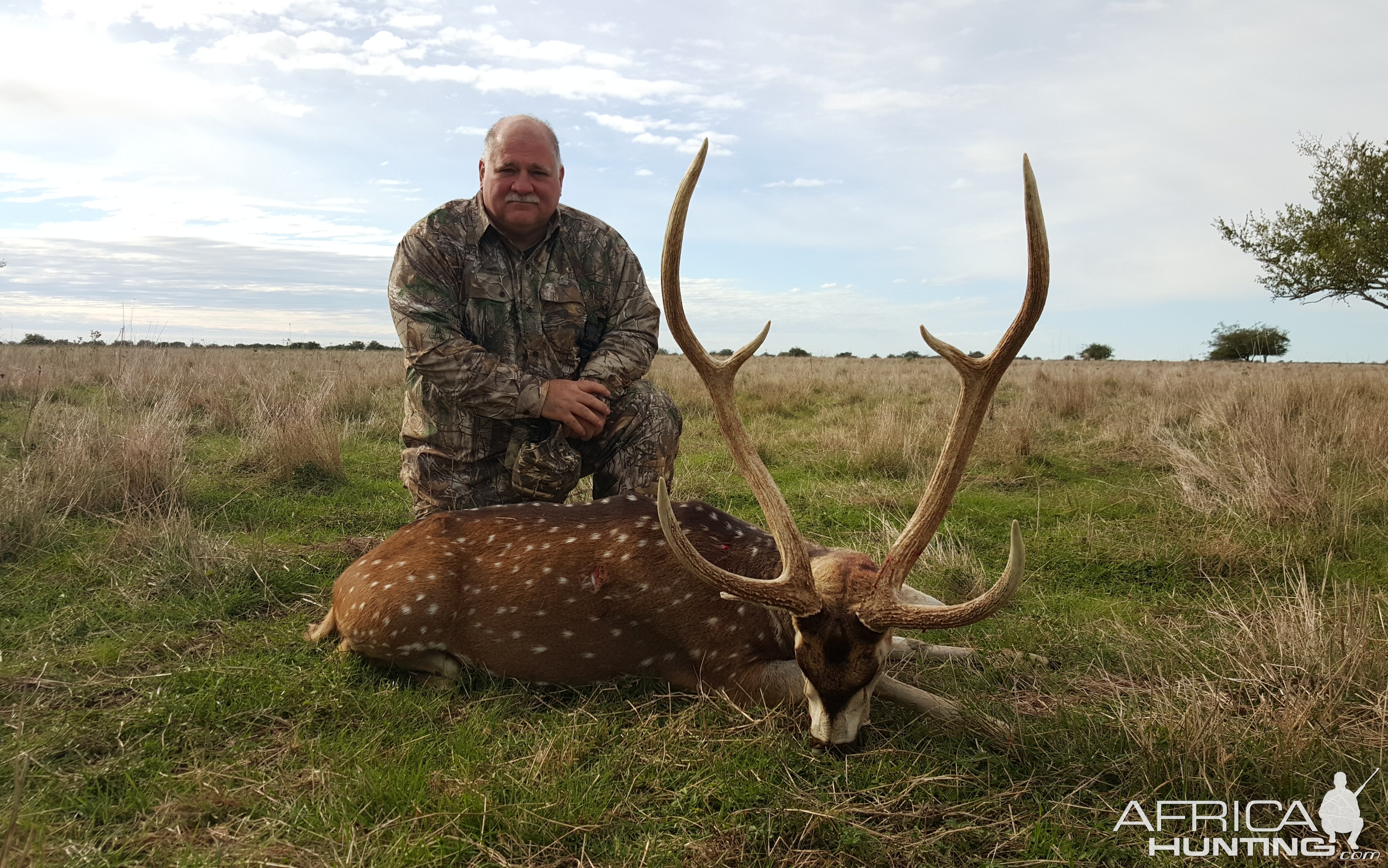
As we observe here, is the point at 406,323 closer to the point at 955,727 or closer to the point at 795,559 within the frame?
the point at 795,559

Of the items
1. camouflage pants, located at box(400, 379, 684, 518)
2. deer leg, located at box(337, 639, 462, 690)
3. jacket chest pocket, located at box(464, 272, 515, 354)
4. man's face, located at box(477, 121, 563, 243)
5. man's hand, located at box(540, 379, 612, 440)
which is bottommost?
deer leg, located at box(337, 639, 462, 690)

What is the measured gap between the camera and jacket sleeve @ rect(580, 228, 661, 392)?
522cm

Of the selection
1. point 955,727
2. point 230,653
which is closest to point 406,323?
point 230,653

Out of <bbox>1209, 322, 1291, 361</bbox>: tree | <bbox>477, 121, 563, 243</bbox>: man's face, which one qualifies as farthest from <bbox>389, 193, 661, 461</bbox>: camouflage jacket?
<bbox>1209, 322, 1291, 361</bbox>: tree

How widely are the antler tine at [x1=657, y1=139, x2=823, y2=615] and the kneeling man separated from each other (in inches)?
65.2

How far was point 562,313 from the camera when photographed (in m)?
5.27

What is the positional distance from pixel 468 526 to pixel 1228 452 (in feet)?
22.0

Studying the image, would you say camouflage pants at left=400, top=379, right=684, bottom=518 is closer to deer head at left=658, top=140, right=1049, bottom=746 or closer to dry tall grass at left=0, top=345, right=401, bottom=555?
dry tall grass at left=0, top=345, right=401, bottom=555

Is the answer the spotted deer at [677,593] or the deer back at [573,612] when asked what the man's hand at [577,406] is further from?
the deer back at [573,612]

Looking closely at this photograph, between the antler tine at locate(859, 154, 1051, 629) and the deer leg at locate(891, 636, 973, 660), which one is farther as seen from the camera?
the deer leg at locate(891, 636, 973, 660)

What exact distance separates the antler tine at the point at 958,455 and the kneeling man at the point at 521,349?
2383mm

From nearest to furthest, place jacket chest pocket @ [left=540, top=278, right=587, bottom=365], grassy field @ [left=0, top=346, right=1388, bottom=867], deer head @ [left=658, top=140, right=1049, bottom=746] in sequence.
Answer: grassy field @ [left=0, top=346, right=1388, bottom=867] < deer head @ [left=658, top=140, right=1049, bottom=746] < jacket chest pocket @ [left=540, top=278, right=587, bottom=365]

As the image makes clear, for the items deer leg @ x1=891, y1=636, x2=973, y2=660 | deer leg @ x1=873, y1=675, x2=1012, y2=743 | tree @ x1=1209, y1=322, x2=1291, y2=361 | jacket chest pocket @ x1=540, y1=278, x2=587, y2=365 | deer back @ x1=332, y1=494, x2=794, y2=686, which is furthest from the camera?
tree @ x1=1209, y1=322, x2=1291, y2=361

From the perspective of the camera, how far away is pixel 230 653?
3.80 m
